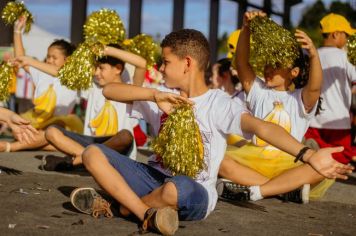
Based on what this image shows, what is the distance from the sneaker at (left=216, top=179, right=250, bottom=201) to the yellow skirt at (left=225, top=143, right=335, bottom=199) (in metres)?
0.39

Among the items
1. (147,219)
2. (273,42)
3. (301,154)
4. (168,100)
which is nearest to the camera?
(301,154)

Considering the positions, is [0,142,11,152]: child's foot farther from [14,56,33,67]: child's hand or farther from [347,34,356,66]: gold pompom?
[347,34,356,66]: gold pompom

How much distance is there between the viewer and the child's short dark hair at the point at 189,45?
4.11 meters

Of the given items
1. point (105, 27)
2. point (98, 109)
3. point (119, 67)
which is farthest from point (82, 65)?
point (98, 109)

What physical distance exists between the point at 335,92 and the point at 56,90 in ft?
10.5

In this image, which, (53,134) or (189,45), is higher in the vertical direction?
(189,45)

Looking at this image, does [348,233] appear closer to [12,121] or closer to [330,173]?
[330,173]

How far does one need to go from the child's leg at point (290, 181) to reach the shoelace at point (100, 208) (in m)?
1.47

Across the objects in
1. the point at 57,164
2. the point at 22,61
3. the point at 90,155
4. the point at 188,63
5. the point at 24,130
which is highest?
the point at 188,63

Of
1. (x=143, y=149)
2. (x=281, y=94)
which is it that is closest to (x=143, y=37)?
(x=281, y=94)

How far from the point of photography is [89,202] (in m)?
4.11

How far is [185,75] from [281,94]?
1713 mm

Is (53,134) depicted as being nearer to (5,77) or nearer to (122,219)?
(5,77)

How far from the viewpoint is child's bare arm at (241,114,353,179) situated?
130 inches
